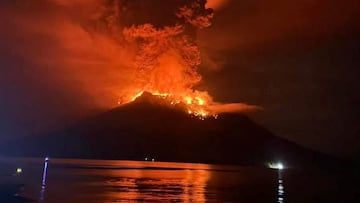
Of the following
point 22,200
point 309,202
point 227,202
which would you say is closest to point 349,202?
point 309,202

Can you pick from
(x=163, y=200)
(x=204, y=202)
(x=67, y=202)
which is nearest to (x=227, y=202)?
(x=204, y=202)

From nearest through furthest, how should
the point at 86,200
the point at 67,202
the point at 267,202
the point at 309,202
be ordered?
1. the point at 67,202
2. the point at 86,200
3. the point at 267,202
4. the point at 309,202

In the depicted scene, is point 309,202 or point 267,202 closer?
point 267,202

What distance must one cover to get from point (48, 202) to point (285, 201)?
37325 millimetres

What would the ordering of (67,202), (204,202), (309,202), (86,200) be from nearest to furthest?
(67,202), (86,200), (204,202), (309,202)

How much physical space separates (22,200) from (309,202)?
147 ft

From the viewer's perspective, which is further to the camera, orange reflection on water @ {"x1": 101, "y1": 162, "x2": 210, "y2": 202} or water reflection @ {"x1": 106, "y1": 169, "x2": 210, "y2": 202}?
water reflection @ {"x1": 106, "y1": 169, "x2": 210, "y2": 202}

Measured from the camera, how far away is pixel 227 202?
2771 inches

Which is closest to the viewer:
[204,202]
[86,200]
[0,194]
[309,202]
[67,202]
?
[0,194]

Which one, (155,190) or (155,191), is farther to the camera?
(155,190)

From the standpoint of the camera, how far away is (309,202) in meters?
79.1

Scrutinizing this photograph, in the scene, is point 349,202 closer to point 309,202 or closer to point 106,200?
point 309,202

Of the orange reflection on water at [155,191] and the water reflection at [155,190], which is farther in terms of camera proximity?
the water reflection at [155,190]

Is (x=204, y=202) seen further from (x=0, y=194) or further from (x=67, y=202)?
(x=0, y=194)
